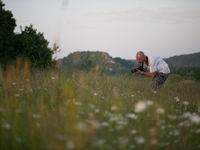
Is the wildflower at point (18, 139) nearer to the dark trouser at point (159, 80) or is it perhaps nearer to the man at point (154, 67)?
the man at point (154, 67)

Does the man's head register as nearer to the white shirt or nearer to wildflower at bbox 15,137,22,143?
the white shirt

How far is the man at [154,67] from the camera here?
656cm

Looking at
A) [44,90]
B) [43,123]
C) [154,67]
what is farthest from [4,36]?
[43,123]

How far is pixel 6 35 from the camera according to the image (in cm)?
865

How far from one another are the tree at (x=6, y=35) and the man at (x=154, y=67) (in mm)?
5574

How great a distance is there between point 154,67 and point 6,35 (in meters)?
6.85

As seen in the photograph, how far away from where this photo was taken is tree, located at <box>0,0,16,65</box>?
8195 mm

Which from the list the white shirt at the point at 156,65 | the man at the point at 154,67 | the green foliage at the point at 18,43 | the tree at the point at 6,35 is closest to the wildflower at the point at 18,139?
the man at the point at 154,67

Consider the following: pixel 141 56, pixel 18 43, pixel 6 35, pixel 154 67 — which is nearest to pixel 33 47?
pixel 18 43

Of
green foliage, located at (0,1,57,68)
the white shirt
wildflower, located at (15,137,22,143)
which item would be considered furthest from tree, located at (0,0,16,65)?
wildflower, located at (15,137,22,143)

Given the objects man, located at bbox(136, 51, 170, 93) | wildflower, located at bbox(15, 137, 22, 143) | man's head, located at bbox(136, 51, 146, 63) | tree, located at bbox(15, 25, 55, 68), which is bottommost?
wildflower, located at bbox(15, 137, 22, 143)

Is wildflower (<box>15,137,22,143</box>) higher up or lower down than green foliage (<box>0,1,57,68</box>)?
lower down

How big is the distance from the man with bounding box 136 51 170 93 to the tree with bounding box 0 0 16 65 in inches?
219

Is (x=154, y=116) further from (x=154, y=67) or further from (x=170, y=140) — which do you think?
(x=154, y=67)
